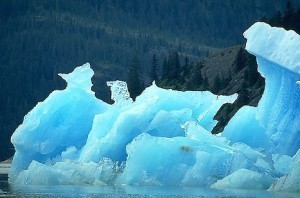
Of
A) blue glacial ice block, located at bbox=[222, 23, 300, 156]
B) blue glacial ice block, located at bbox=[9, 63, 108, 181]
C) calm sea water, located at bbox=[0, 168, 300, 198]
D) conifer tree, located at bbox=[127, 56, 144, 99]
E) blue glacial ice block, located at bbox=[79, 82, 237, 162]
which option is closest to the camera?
calm sea water, located at bbox=[0, 168, 300, 198]

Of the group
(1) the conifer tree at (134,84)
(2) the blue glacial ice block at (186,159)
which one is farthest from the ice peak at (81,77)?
(1) the conifer tree at (134,84)

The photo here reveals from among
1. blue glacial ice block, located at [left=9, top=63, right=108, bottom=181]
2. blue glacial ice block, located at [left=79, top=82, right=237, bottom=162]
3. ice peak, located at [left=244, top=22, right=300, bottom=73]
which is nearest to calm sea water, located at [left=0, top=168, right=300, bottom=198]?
blue glacial ice block, located at [left=79, top=82, right=237, bottom=162]

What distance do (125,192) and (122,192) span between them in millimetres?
139

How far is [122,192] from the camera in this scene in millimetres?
29656

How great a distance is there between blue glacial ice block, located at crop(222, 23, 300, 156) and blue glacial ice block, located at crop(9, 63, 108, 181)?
6.55 m

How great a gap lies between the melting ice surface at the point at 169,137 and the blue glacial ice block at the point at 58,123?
0.04m

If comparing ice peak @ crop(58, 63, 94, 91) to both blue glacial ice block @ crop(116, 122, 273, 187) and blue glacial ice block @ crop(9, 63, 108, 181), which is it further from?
blue glacial ice block @ crop(116, 122, 273, 187)

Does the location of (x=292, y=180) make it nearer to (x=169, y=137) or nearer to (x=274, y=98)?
(x=274, y=98)

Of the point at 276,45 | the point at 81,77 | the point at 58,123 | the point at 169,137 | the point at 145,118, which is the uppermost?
the point at 276,45

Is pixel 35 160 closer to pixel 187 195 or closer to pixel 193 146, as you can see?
pixel 193 146

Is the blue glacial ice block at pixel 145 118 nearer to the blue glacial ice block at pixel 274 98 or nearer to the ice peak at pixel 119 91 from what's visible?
the ice peak at pixel 119 91

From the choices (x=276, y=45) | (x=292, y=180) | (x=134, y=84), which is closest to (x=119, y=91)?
(x=276, y=45)

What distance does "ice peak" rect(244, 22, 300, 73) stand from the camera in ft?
99.8

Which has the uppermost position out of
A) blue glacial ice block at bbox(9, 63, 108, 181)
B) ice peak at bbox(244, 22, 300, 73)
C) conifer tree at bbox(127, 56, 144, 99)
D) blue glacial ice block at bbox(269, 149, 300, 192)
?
ice peak at bbox(244, 22, 300, 73)
